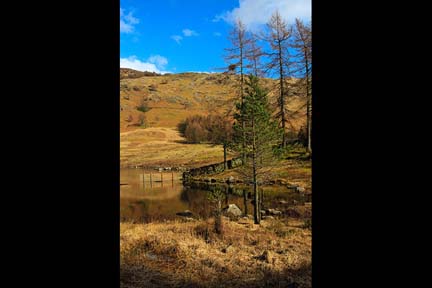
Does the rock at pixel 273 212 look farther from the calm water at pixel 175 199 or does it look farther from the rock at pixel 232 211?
the rock at pixel 232 211

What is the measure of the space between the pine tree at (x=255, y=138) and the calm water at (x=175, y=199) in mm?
1833

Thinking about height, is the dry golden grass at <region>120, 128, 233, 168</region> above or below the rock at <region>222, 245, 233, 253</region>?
above

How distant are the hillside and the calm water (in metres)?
6.06

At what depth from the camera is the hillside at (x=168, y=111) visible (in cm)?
2395

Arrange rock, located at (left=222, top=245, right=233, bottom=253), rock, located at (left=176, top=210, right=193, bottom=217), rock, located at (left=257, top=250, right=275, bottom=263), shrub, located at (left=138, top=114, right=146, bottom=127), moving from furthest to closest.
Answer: shrub, located at (left=138, top=114, right=146, bottom=127), rock, located at (left=176, top=210, right=193, bottom=217), rock, located at (left=222, top=245, right=233, bottom=253), rock, located at (left=257, top=250, right=275, bottom=263)

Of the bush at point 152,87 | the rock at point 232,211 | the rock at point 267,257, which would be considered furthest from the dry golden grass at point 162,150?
the bush at point 152,87

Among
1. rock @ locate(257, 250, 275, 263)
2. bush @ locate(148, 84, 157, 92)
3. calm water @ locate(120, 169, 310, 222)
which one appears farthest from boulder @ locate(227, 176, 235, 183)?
bush @ locate(148, 84, 157, 92)

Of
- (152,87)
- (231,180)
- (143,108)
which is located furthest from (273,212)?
(152,87)

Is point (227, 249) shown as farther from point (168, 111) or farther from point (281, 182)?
point (168, 111)

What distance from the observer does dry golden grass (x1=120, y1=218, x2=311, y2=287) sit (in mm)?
6973

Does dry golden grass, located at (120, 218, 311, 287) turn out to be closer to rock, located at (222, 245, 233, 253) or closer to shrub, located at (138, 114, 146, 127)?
rock, located at (222, 245, 233, 253)
